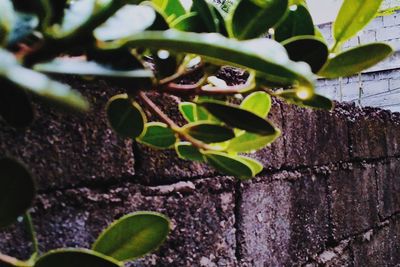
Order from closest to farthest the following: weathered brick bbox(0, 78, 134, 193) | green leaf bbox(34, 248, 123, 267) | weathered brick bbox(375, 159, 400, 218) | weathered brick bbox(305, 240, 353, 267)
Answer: green leaf bbox(34, 248, 123, 267), weathered brick bbox(0, 78, 134, 193), weathered brick bbox(305, 240, 353, 267), weathered brick bbox(375, 159, 400, 218)

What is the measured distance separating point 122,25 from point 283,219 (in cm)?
118

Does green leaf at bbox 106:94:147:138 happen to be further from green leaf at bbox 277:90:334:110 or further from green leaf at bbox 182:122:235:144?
green leaf at bbox 277:90:334:110

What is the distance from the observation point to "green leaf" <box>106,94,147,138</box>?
59 cm

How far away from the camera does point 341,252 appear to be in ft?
6.28

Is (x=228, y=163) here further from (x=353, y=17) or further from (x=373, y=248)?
(x=373, y=248)

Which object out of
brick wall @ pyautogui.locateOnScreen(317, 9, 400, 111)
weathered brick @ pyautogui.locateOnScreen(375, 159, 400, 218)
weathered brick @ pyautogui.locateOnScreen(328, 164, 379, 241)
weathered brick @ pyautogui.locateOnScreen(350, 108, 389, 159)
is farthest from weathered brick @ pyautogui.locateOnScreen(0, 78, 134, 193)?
brick wall @ pyautogui.locateOnScreen(317, 9, 400, 111)

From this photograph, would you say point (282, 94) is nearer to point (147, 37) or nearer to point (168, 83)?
point (168, 83)

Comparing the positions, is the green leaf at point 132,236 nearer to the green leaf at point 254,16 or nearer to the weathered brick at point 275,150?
the green leaf at point 254,16

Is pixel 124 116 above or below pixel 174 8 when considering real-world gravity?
below

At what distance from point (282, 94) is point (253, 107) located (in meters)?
0.24

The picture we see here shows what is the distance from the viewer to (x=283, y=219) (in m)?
1.51

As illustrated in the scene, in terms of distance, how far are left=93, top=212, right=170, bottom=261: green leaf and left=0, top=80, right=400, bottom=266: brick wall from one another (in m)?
0.23

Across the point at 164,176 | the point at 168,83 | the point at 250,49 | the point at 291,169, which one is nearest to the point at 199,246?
the point at 164,176

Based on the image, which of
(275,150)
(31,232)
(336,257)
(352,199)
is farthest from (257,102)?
(352,199)
